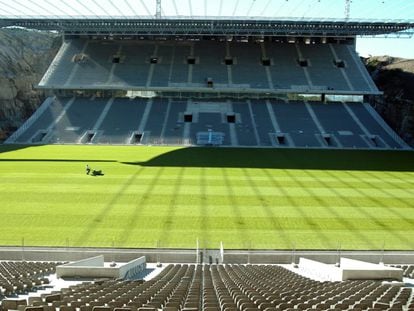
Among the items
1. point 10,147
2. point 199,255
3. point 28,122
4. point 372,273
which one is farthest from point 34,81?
point 372,273

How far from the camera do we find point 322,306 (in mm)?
9047

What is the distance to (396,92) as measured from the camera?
61438 mm

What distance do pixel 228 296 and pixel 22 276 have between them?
22.0ft

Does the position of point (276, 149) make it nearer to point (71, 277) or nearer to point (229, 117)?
point (229, 117)

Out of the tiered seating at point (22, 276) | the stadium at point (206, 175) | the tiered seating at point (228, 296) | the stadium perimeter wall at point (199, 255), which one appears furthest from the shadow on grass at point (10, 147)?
the tiered seating at point (228, 296)

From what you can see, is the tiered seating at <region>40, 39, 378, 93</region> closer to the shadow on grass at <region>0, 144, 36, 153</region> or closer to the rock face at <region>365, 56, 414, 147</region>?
the rock face at <region>365, 56, 414, 147</region>

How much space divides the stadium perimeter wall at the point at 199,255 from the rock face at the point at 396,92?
3692 centimetres

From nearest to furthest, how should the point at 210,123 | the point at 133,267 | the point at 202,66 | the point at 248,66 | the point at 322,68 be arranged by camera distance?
the point at 133,267, the point at 210,123, the point at 322,68, the point at 248,66, the point at 202,66

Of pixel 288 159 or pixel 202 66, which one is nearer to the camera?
pixel 288 159

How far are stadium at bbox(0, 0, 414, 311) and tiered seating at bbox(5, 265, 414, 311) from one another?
3.1 inches

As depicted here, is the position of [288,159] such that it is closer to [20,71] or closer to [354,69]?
[354,69]

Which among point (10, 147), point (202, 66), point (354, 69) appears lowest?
point (10, 147)

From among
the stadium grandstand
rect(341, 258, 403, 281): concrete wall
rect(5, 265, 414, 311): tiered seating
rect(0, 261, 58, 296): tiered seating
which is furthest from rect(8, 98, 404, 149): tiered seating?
rect(5, 265, 414, 311): tiered seating

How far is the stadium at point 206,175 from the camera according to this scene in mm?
13727
